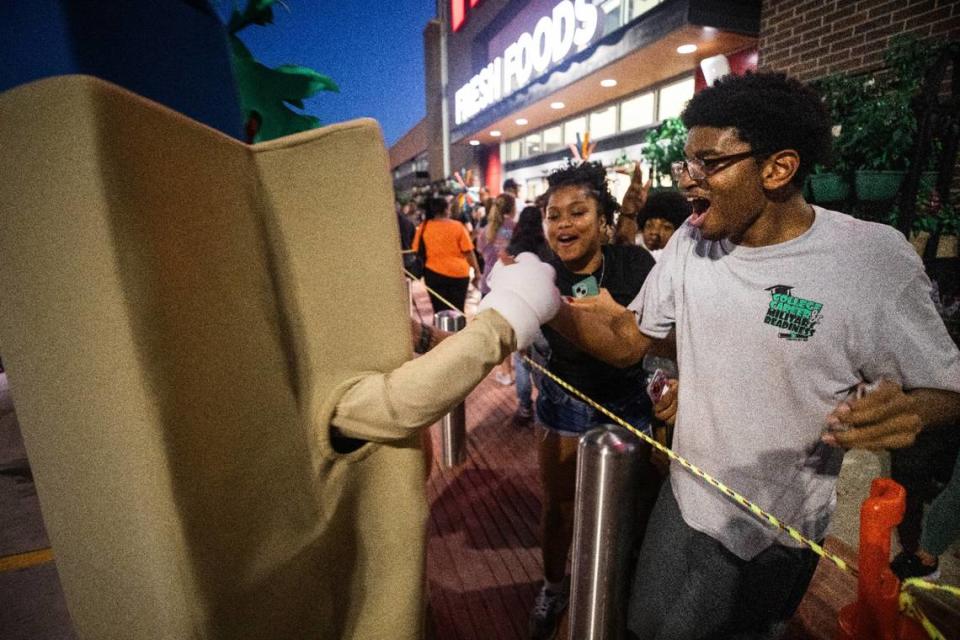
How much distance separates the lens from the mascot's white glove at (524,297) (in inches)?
44.8

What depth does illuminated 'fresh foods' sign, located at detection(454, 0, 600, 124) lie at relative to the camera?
338 inches

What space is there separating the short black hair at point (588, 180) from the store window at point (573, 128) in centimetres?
1032

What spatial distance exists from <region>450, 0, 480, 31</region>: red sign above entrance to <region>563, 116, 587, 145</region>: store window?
9.59 metres

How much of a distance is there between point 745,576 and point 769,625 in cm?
21

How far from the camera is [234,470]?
2.66ft

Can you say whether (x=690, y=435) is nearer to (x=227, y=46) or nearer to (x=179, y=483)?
(x=179, y=483)

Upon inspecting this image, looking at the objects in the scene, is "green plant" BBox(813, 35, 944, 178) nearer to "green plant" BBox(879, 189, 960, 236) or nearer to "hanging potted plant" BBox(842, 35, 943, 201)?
"hanging potted plant" BBox(842, 35, 943, 201)

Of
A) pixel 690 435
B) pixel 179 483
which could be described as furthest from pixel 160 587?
pixel 690 435

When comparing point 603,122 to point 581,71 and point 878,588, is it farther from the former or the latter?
point 878,588

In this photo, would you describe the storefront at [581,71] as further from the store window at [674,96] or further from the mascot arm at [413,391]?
the mascot arm at [413,391]

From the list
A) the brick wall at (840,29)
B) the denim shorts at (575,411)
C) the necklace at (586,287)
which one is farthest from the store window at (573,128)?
the denim shorts at (575,411)

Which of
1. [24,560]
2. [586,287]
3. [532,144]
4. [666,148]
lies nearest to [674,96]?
[666,148]

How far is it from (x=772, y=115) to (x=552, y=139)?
44.2ft

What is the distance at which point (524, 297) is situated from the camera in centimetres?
117
